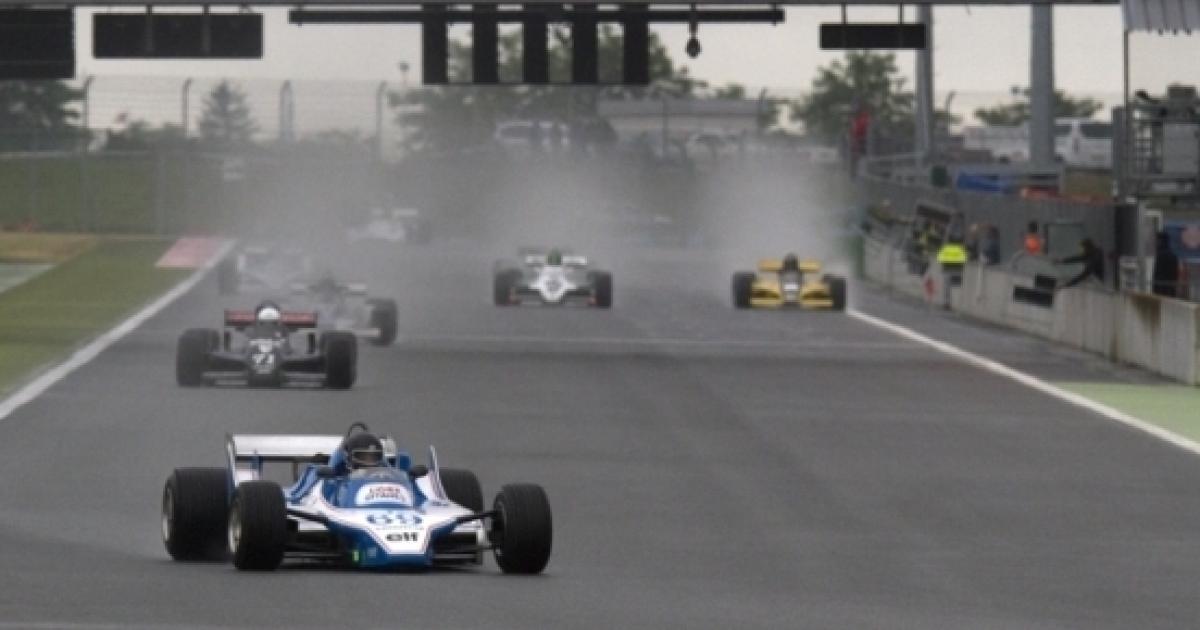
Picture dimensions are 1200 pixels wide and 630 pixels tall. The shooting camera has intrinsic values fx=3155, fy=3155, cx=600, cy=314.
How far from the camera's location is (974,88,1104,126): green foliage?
146375 millimetres

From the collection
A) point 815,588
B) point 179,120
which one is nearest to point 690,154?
point 179,120

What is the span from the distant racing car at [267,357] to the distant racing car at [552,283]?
18.0 metres

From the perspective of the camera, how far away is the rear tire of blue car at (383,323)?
124ft

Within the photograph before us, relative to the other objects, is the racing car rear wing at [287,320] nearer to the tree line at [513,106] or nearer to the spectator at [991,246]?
the spectator at [991,246]

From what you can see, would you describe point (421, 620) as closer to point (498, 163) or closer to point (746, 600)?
point (746, 600)

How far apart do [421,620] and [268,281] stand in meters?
34.6

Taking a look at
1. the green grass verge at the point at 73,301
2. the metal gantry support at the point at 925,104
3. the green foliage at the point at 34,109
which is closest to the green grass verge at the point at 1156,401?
the green grass verge at the point at 73,301

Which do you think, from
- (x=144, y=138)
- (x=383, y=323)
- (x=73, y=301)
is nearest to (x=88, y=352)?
(x=383, y=323)

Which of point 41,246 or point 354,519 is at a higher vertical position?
point 41,246

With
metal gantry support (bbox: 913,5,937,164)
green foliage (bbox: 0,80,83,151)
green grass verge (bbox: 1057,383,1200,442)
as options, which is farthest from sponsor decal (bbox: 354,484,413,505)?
green foliage (bbox: 0,80,83,151)

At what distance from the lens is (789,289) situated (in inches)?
1941

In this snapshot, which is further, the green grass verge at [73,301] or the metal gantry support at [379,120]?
the metal gantry support at [379,120]

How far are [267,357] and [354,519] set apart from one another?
14.4m

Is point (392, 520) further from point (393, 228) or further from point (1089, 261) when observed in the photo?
point (393, 228)
